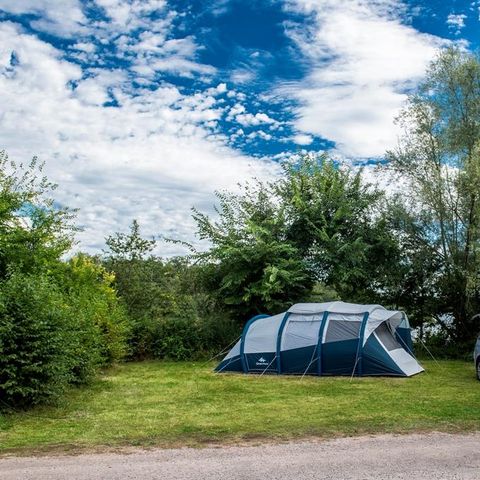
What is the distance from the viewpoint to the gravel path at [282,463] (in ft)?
20.9

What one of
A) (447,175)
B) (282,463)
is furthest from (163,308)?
(282,463)

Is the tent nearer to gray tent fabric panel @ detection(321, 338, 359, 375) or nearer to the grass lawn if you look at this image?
gray tent fabric panel @ detection(321, 338, 359, 375)

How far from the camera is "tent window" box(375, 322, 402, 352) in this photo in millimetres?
15641

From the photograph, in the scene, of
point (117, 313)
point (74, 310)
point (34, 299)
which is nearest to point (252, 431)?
point (34, 299)

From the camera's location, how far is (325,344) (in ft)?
51.1

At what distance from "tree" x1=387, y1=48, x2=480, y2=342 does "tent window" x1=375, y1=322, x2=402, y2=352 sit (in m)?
4.96

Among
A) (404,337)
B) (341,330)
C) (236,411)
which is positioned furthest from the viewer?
(404,337)

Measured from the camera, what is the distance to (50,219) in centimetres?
1566

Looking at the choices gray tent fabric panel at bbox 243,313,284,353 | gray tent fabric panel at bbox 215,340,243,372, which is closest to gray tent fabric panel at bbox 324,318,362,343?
gray tent fabric panel at bbox 243,313,284,353

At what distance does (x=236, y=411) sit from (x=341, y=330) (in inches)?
233

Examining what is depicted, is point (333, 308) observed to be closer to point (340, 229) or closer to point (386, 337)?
point (386, 337)

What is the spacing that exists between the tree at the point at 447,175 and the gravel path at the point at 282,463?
13.6 m

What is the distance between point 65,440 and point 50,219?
8695 mm

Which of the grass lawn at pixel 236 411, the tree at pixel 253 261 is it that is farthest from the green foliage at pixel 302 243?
the grass lawn at pixel 236 411
